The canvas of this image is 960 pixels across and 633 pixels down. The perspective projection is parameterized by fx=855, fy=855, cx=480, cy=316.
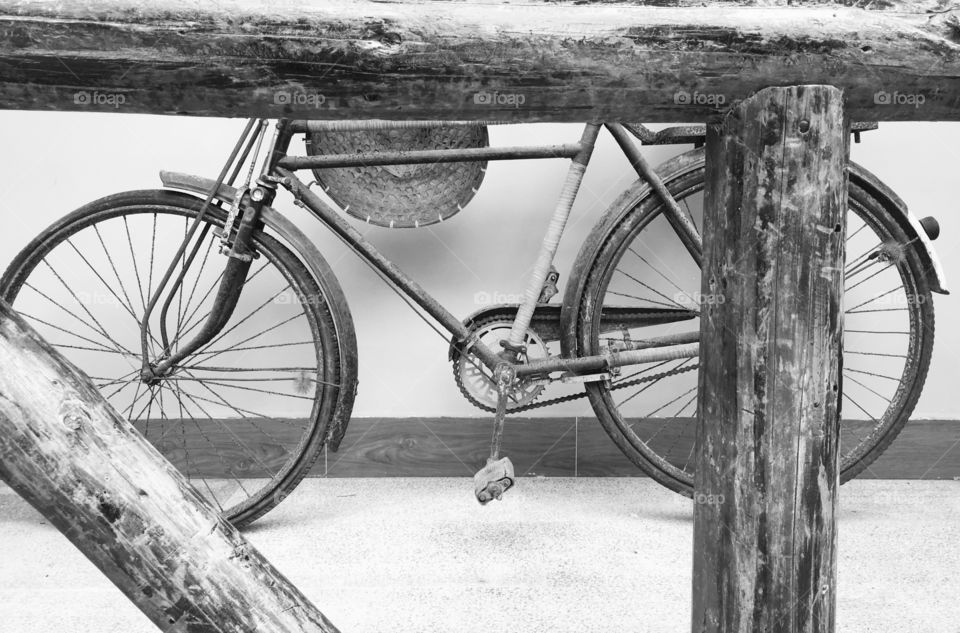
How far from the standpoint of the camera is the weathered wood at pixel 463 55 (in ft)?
3.30

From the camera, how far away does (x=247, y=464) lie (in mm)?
2344

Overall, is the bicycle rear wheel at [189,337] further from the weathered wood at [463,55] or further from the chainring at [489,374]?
the weathered wood at [463,55]

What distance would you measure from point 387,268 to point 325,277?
0.15 meters

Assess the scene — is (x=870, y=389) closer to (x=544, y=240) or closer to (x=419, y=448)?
(x=544, y=240)

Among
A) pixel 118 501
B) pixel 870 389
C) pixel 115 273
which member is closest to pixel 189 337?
pixel 115 273

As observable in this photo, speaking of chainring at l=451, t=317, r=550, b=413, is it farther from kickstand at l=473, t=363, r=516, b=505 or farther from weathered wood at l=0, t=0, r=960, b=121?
weathered wood at l=0, t=0, r=960, b=121

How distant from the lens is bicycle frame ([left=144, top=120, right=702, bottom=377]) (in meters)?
1.91

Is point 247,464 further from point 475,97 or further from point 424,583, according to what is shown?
point 475,97

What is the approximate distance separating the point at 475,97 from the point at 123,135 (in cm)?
156

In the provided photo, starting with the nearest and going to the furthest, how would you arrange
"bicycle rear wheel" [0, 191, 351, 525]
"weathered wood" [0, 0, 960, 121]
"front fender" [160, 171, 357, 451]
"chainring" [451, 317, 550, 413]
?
"weathered wood" [0, 0, 960, 121]
"front fender" [160, 171, 357, 451]
"chainring" [451, 317, 550, 413]
"bicycle rear wheel" [0, 191, 351, 525]

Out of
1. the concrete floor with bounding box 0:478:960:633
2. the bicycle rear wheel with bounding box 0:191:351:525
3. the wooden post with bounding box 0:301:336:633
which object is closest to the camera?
the wooden post with bounding box 0:301:336:633

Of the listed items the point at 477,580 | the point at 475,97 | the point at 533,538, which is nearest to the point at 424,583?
the point at 477,580

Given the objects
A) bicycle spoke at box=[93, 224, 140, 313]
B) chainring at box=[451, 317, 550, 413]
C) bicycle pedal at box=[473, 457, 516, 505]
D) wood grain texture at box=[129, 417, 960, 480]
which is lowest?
bicycle pedal at box=[473, 457, 516, 505]

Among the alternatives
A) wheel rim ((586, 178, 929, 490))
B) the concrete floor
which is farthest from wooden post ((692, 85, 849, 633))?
wheel rim ((586, 178, 929, 490))
